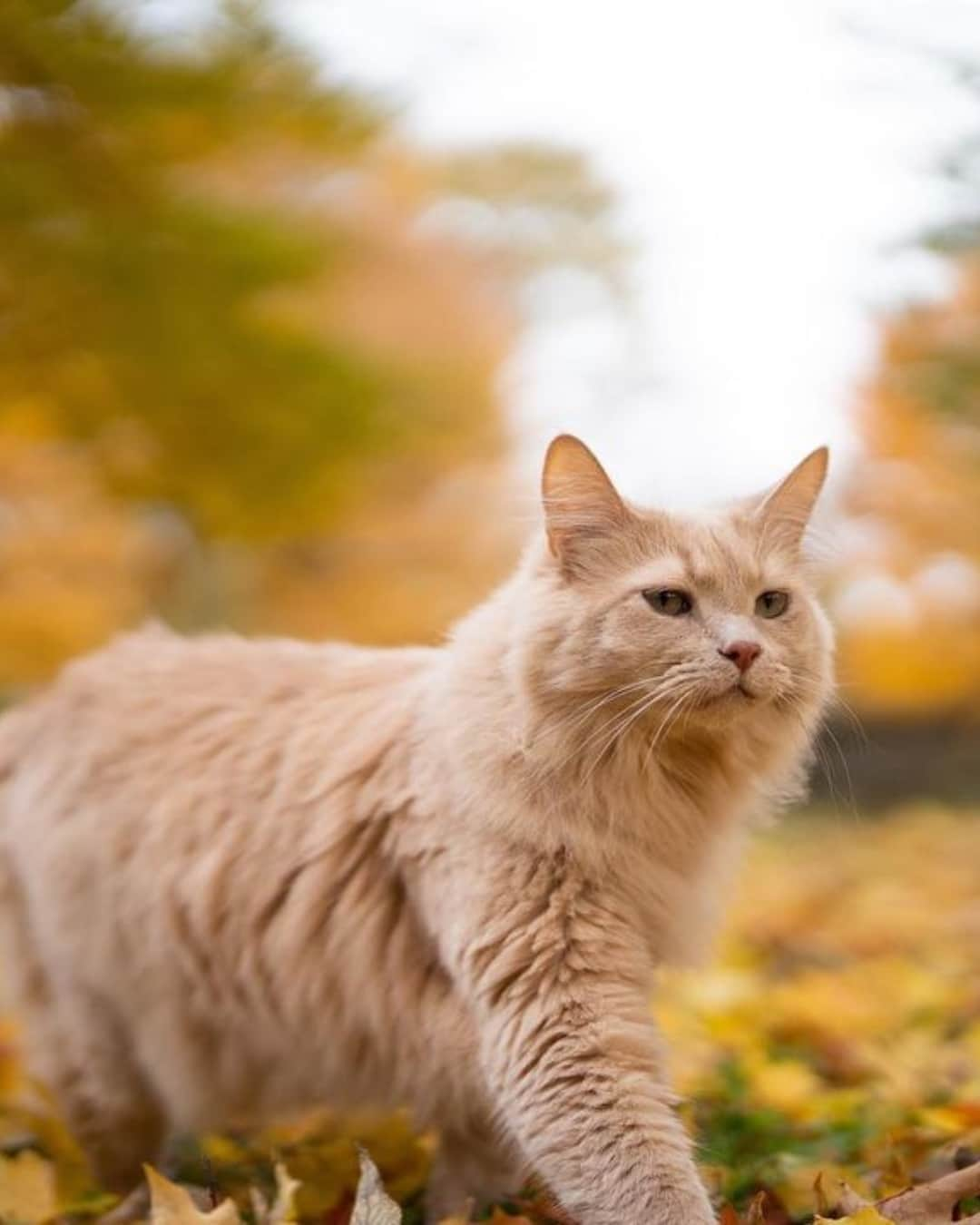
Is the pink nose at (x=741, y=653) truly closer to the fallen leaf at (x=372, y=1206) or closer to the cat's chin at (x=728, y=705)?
the cat's chin at (x=728, y=705)

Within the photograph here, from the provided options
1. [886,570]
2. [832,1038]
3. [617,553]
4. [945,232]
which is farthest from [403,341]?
[617,553]

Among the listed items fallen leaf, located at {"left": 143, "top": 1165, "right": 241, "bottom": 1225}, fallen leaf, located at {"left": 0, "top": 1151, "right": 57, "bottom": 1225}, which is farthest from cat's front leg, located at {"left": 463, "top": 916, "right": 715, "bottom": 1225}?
fallen leaf, located at {"left": 0, "top": 1151, "right": 57, "bottom": 1225}

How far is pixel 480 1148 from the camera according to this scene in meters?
2.48

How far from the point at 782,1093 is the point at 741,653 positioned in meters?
1.34

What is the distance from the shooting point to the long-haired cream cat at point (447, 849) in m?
2.09

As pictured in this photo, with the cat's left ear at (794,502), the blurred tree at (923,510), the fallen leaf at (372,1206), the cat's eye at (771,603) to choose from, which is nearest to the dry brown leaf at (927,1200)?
the fallen leaf at (372,1206)

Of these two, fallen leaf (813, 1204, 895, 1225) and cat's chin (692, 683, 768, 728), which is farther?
cat's chin (692, 683, 768, 728)

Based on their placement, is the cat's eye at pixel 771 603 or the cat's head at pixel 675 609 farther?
the cat's eye at pixel 771 603

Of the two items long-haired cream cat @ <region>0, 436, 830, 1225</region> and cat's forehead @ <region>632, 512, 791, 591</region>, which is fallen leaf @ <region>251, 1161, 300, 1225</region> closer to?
long-haired cream cat @ <region>0, 436, 830, 1225</region>

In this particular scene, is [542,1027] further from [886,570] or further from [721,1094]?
[886,570]

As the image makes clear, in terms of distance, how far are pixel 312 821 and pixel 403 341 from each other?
643 cm

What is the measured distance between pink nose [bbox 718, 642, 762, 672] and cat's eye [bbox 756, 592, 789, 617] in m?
0.17

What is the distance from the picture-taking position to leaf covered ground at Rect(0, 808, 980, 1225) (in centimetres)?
234

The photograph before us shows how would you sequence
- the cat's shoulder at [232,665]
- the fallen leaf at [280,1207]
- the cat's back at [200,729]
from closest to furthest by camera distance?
the fallen leaf at [280,1207] < the cat's back at [200,729] < the cat's shoulder at [232,665]
